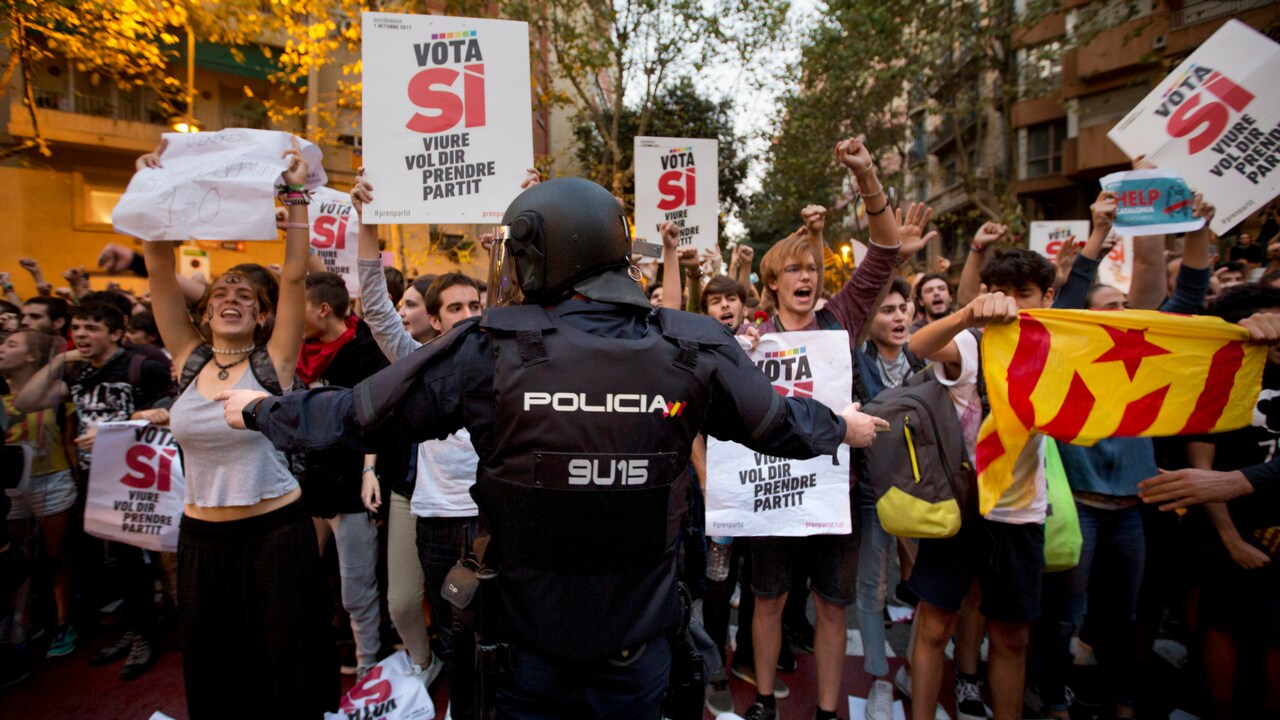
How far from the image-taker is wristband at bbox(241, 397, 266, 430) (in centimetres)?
205

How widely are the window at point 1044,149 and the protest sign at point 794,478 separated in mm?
25270

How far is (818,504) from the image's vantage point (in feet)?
11.6

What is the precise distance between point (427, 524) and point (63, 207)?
18.5 metres

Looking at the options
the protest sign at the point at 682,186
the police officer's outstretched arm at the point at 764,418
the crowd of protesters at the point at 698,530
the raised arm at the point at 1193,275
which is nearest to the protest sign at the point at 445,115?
the crowd of protesters at the point at 698,530

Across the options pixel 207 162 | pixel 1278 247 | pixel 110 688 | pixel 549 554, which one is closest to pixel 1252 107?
pixel 1278 247

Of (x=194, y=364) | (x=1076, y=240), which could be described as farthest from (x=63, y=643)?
(x=1076, y=240)

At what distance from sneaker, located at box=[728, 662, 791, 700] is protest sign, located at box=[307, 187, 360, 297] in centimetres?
436

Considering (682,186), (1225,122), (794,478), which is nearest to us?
(794,478)

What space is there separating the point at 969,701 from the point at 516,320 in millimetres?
3434

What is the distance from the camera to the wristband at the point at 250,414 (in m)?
2.05

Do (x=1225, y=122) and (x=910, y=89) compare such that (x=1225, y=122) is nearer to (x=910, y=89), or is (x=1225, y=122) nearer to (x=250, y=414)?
(x=250, y=414)

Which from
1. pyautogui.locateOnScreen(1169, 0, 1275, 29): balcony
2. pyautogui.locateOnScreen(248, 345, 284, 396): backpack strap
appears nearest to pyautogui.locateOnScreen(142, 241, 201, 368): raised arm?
pyautogui.locateOnScreen(248, 345, 284, 396): backpack strap

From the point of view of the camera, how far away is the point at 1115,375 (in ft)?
9.52

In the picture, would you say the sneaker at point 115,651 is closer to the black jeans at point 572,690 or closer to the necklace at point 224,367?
the necklace at point 224,367
